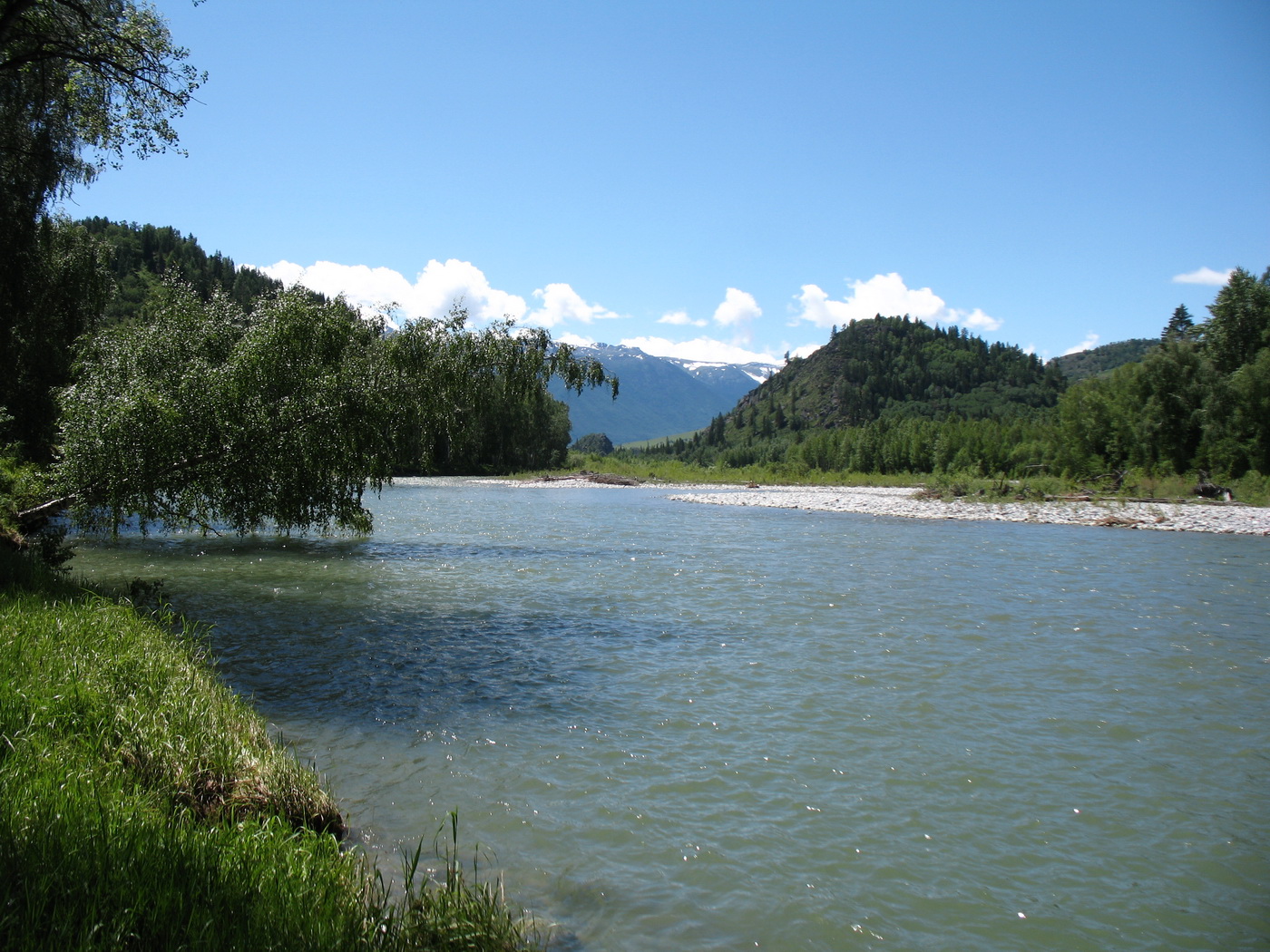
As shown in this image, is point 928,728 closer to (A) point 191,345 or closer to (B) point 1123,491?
(A) point 191,345

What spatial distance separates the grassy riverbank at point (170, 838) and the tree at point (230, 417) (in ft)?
23.8

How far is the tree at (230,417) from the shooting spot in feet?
44.2

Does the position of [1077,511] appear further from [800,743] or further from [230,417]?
[230,417]

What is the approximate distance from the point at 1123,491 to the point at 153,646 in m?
54.6

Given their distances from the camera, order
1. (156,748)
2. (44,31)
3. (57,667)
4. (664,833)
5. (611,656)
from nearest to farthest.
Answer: (156,748) < (664,833) < (57,667) < (611,656) < (44,31)

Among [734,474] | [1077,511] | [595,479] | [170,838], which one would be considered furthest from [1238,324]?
[170,838]

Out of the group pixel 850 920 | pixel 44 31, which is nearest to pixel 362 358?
pixel 44 31

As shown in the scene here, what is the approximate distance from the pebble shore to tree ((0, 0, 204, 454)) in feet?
118

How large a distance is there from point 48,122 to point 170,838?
24199 mm

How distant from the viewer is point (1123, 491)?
160 ft

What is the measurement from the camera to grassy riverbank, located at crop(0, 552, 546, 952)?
11.3 ft

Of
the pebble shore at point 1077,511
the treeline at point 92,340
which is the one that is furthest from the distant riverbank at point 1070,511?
the treeline at point 92,340

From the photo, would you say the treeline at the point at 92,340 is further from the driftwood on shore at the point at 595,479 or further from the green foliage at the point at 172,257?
the green foliage at the point at 172,257

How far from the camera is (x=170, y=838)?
13.7ft
